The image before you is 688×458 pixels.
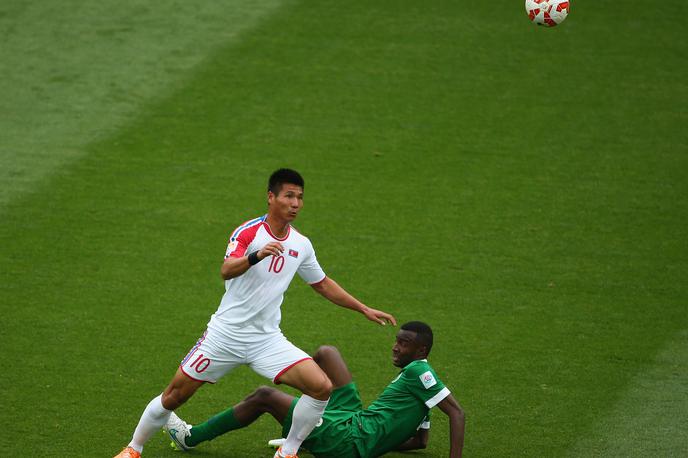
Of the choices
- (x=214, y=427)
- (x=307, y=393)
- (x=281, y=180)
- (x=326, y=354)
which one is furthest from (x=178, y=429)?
(x=281, y=180)

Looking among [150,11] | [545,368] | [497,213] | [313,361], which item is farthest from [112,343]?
[150,11]

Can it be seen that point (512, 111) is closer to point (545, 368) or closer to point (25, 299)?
point (545, 368)

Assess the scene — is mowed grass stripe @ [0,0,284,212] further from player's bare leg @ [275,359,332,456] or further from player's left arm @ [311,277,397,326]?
player's bare leg @ [275,359,332,456]

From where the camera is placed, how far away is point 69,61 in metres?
14.6

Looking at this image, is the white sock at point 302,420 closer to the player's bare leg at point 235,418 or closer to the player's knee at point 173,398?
the player's bare leg at point 235,418

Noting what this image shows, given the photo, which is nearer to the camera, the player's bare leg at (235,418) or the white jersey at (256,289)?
the white jersey at (256,289)

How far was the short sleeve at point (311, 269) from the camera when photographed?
704cm

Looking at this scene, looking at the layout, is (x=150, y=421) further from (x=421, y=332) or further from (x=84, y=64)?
(x=84, y=64)

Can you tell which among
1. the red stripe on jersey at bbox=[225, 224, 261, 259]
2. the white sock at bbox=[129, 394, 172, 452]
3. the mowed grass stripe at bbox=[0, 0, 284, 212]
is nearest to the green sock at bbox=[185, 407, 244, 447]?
the white sock at bbox=[129, 394, 172, 452]

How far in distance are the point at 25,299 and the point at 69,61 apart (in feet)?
19.6

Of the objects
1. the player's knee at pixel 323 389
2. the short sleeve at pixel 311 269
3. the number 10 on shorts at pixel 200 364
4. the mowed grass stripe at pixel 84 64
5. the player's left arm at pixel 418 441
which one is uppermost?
the mowed grass stripe at pixel 84 64

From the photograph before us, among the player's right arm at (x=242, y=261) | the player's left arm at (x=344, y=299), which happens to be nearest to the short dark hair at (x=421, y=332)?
the player's left arm at (x=344, y=299)

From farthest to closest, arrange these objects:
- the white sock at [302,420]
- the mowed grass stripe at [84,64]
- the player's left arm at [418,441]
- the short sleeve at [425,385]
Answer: the mowed grass stripe at [84,64], the player's left arm at [418,441], the short sleeve at [425,385], the white sock at [302,420]

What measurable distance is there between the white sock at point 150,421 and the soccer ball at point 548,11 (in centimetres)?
656
